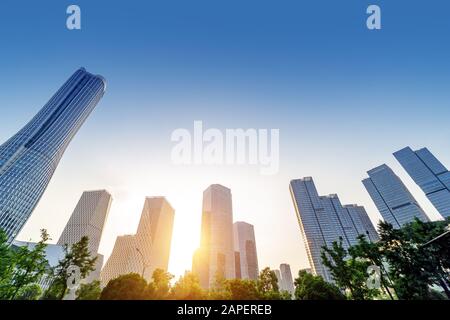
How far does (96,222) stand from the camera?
199m

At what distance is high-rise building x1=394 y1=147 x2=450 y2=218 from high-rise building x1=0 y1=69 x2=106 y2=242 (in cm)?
24533

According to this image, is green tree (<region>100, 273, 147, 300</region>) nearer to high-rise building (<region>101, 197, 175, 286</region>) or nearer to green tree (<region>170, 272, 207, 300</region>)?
green tree (<region>170, 272, 207, 300</region>)

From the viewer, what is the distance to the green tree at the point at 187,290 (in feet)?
92.6

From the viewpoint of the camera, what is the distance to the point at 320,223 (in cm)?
18288

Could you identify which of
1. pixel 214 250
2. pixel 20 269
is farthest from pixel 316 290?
pixel 214 250

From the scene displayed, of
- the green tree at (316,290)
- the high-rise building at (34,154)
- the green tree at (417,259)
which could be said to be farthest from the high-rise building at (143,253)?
the green tree at (417,259)

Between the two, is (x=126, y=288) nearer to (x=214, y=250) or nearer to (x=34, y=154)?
(x=34, y=154)

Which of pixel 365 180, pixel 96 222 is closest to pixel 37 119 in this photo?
pixel 96 222

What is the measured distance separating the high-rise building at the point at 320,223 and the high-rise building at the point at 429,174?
5705 centimetres

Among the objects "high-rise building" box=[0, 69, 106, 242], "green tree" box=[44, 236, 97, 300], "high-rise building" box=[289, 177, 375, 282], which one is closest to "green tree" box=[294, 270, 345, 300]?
"green tree" box=[44, 236, 97, 300]

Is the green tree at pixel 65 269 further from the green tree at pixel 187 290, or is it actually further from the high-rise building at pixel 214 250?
the high-rise building at pixel 214 250

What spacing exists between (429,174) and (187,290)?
200m
